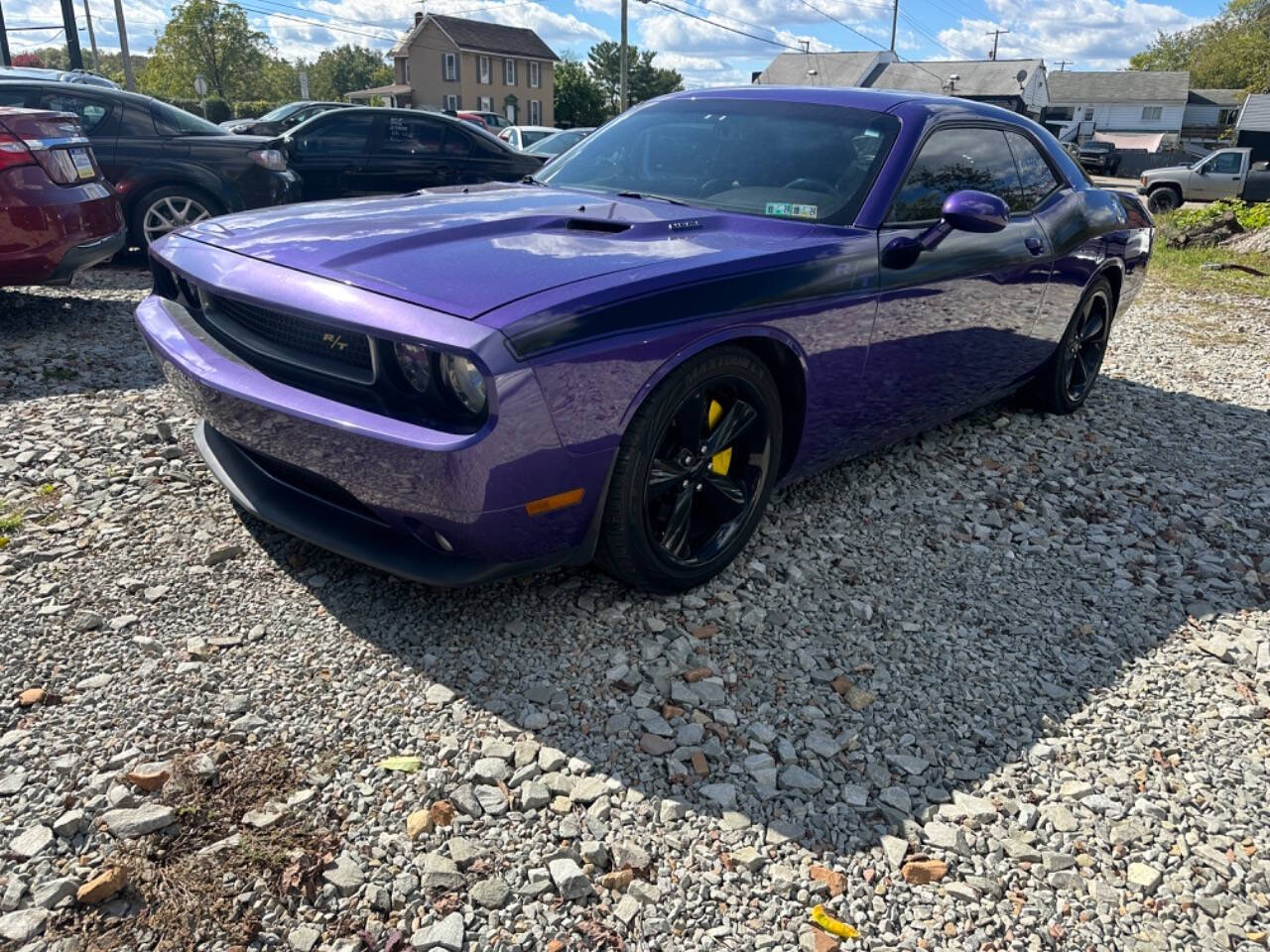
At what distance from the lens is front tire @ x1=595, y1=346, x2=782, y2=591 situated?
2807 millimetres

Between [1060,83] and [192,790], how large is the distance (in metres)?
94.6

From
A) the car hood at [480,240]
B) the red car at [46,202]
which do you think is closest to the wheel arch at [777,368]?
the car hood at [480,240]

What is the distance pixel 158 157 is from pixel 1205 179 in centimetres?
2380

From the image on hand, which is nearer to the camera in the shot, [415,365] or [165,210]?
[415,365]

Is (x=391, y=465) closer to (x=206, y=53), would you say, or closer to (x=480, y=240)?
(x=480, y=240)

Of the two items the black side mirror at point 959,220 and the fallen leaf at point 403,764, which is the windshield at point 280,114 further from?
the fallen leaf at point 403,764

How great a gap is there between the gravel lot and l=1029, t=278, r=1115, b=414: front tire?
4.46ft

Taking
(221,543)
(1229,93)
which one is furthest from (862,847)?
(1229,93)

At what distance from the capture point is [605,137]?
14.3ft

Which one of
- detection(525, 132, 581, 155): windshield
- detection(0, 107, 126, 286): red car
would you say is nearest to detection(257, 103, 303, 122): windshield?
detection(525, 132, 581, 155): windshield

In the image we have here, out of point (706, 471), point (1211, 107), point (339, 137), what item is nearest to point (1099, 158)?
point (339, 137)

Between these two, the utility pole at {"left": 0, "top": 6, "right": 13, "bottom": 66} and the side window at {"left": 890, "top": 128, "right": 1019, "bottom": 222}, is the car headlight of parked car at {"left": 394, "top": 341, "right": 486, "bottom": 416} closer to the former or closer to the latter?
the side window at {"left": 890, "top": 128, "right": 1019, "bottom": 222}

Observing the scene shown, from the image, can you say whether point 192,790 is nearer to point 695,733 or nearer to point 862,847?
point 695,733

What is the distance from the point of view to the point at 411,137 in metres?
Answer: 10.2
